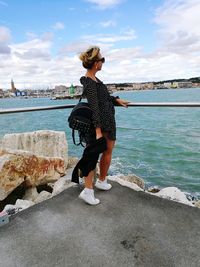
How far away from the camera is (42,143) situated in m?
7.64

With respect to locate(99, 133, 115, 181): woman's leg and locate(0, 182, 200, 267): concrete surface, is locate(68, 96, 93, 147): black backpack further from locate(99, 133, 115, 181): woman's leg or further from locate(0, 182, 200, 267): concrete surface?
locate(0, 182, 200, 267): concrete surface

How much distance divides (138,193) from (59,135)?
4.33m

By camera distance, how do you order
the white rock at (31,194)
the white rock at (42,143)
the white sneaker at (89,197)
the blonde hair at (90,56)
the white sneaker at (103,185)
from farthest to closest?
the white rock at (42,143), the white rock at (31,194), the white sneaker at (103,185), the white sneaker at (89,197), the blonde hair at (90,56)

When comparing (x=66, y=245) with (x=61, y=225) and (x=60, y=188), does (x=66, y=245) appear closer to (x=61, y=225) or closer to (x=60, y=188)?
(x=61, y=225)

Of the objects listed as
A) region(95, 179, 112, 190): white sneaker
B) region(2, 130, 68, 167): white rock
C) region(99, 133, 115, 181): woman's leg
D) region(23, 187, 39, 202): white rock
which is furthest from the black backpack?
region(2, 130, 68, 167): white rock

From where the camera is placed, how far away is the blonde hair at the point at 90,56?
9.40 ft

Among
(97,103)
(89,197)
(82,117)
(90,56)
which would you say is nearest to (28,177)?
(89,197)

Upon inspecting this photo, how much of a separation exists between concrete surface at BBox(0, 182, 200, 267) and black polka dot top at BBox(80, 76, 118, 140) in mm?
812

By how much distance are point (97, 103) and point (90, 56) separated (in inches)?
18.2

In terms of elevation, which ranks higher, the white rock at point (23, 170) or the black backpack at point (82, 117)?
the black backpack at point (82, 117)

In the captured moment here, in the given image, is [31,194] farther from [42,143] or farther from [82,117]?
[42,143]

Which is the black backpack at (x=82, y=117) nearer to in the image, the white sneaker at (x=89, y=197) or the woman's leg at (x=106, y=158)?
the woman's leg at (x=106, y=158)

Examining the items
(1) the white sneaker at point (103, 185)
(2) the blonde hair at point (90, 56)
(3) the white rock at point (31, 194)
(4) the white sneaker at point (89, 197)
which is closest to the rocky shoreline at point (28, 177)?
(3) the white rock at point (31, 194)

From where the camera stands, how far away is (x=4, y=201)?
4969 mm
